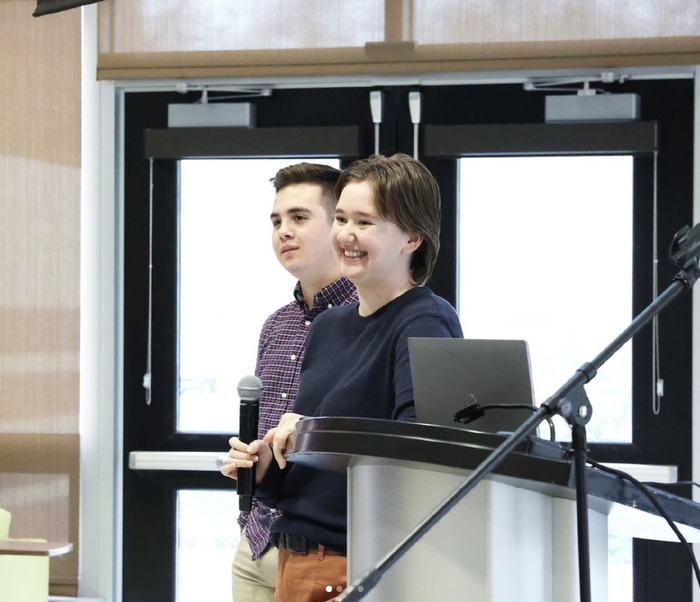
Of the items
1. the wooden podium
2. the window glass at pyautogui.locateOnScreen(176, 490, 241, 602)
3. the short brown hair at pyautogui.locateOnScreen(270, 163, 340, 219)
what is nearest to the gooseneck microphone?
the wooden podium

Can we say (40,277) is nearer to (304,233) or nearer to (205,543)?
(205,543)

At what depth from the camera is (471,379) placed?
1358 millimetres

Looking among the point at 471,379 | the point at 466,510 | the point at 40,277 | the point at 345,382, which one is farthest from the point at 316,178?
the point at 40,277

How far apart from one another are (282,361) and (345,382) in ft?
1.64

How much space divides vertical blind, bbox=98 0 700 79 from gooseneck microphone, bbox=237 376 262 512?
6.55ft

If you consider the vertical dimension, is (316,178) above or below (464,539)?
above

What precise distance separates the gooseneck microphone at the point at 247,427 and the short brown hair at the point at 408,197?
340mm

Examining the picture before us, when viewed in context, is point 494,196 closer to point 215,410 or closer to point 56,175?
point 215,410

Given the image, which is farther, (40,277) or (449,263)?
(40,277)

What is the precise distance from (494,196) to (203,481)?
1416mm

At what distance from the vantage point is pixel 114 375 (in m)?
3.76

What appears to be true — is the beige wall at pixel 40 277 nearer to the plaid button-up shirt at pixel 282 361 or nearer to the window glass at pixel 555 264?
the window glass at pixel 555 264

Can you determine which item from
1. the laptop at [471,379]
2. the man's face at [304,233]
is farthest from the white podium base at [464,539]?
the man's face at [304,233]

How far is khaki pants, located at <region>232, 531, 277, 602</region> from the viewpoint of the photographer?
1996mm
